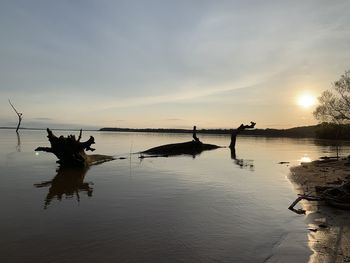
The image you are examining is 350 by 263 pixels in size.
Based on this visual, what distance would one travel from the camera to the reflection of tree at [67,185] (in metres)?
16.9

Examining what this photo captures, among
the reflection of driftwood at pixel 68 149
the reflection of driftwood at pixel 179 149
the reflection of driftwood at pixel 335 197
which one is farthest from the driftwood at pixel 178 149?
the reflection of driftwood at pixel 335 197

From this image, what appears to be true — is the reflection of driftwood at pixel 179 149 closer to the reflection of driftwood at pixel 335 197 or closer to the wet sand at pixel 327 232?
the wet sand at pixel 327 232

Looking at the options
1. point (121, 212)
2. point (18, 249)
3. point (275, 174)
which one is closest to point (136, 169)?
point (275, 174)

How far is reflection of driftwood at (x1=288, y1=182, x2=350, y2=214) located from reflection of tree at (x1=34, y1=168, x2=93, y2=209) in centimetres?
930

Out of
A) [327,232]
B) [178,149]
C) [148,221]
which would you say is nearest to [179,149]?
[178,149]

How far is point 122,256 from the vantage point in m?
8.73

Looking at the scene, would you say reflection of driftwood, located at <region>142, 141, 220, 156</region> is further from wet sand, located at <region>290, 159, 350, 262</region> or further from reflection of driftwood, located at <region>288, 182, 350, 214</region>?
reflection of driftwood, located at <region>288, 182, 350, 214</region>

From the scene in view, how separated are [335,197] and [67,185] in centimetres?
1377

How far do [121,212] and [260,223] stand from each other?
16.4 feet

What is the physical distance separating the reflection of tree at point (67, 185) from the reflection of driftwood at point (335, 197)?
9.30 metres

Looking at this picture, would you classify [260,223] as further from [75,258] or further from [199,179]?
[199,179]

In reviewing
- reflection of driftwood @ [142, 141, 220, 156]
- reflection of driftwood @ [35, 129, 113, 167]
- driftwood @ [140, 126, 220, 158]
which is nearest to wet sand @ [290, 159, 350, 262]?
reflection of driftwood @ [35, 129, 113, 167]

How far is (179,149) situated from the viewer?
151 ft

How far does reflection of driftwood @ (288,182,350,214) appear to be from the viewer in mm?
13555
